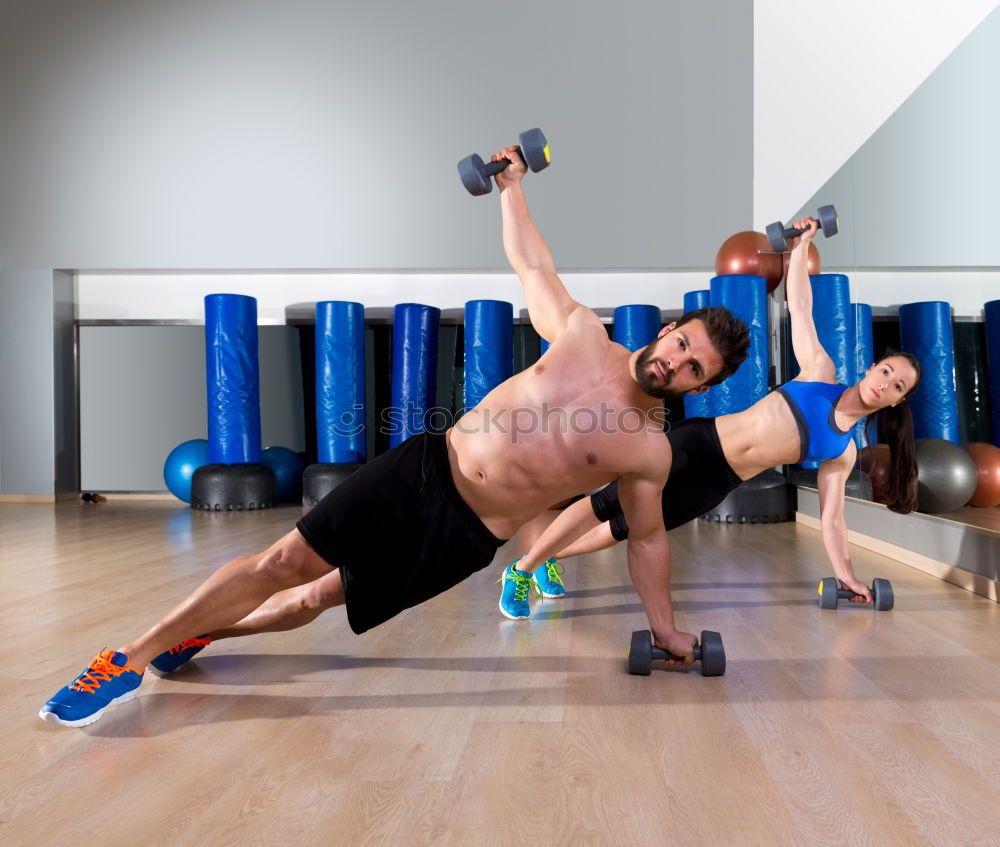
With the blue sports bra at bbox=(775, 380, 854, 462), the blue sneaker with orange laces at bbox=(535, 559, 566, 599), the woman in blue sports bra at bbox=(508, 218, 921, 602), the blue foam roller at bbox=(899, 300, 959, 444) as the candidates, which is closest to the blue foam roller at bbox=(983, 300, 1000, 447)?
the blue foam roller at bbox=(899, 300, 959, 444)

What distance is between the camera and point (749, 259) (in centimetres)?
581

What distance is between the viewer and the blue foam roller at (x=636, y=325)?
6621mm

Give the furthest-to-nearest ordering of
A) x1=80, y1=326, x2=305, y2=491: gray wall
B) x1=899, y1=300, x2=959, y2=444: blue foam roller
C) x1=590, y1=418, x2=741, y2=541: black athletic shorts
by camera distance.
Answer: x1=80, y1=326, x2=305, y2=491: gray wall < x1=899, y1=300, x2=959, y2=444: blue foam roller < x1=590, y1=418, x2=741, y2=541: black athletic shorts

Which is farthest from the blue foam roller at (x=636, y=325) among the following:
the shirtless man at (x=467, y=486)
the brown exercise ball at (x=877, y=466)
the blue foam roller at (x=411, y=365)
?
the shirtless man at (x=467, y=486)

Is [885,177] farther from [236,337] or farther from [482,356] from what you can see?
[236,337]

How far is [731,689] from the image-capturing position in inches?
81.4

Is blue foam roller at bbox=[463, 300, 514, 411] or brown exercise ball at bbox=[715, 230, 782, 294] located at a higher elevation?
brown exercise ball at bbox=[715, 230, 782, 294]

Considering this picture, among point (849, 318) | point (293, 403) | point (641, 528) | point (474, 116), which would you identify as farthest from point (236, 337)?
point (641, 528)

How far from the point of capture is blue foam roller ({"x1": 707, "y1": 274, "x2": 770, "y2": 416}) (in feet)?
19.0

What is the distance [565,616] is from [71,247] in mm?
6726

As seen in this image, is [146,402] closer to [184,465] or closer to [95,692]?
[184,465]

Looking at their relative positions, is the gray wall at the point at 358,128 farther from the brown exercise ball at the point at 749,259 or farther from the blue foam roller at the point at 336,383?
the brown exercise ball at the point at 749,259

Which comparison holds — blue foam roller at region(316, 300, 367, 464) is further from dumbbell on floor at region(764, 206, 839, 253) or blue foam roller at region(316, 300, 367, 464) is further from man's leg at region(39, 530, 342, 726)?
man's leg at region(39, 530, 342, 726)

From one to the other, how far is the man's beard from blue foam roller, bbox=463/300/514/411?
15.6 feet
